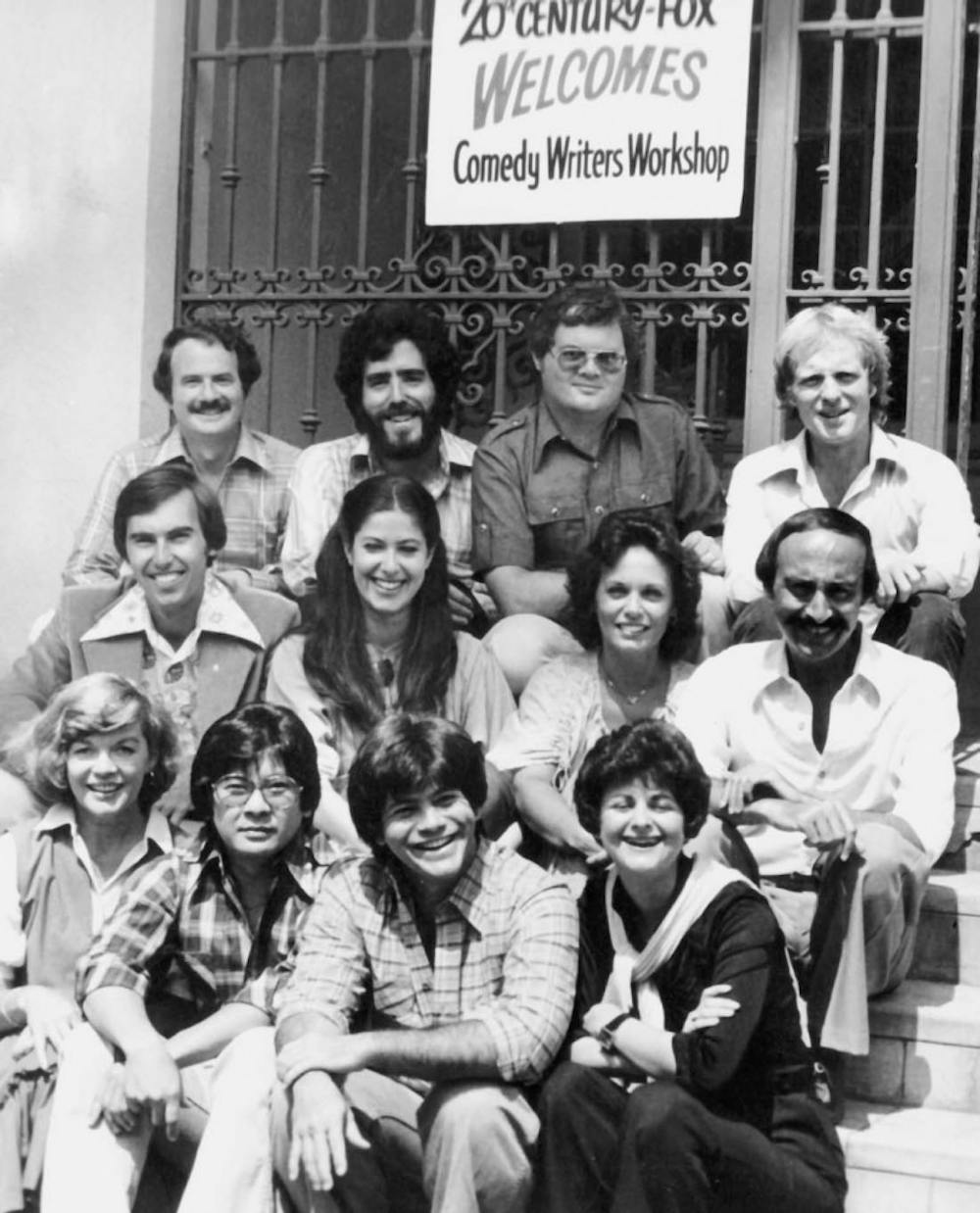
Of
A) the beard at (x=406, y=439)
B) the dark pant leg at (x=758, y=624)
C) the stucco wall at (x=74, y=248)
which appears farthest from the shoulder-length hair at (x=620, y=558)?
the stucco wall at (x=74, y=248)

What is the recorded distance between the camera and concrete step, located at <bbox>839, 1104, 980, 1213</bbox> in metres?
3.98

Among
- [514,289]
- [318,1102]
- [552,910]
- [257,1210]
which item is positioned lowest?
[257,1210]

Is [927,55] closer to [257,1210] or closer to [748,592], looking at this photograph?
[748,592]

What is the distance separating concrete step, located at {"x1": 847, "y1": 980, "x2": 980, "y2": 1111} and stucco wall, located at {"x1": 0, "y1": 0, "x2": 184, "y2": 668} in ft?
10.9

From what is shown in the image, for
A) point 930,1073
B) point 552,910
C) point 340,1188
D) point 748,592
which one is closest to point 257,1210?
point 340,1188

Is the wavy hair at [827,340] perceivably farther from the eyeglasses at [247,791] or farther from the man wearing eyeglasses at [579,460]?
the eyeglasses at [247,791]

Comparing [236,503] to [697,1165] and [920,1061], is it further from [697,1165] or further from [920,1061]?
[697,1165]

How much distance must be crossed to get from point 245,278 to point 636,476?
1.78 metres

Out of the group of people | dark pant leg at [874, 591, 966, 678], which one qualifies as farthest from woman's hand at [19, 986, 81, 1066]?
dark pant leg at [874, 591, 966, 678]

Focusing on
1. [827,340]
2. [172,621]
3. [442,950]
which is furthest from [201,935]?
[827,340]

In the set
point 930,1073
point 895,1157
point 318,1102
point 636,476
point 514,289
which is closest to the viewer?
point 318,1102

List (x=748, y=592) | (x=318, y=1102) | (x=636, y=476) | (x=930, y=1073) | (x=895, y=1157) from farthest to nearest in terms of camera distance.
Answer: (x=636, y=476) → (x=748, y=592) → (x=930, y=1073) → (x=895, y=1157) → (x=318, y=1102)

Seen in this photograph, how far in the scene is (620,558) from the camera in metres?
4.71

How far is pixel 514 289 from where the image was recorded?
638cm
